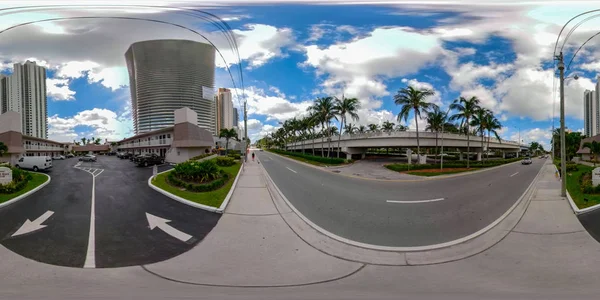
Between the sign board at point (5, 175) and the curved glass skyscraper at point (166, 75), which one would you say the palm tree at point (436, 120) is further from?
the sign board at point (5, 175)

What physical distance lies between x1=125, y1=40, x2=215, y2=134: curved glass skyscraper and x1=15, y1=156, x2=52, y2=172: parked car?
4.74 m

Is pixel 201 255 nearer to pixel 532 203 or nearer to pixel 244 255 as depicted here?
pixel 244 255

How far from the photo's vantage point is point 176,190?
9383mm

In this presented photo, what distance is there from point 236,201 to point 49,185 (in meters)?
7.88

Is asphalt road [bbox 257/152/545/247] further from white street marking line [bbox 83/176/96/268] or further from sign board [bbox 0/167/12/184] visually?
sign board [bbox 0/167/12/184]

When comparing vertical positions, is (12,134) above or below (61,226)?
above

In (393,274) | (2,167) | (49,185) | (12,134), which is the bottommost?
(393,274)

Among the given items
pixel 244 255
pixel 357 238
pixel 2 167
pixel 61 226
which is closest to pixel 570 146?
pixel 357 238

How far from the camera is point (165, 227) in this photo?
5758 mm

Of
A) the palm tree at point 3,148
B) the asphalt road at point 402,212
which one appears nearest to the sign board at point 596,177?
the asphalt road at point 402,212

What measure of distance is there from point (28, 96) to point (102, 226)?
213 inches

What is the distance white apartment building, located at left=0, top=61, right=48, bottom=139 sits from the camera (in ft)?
23.7

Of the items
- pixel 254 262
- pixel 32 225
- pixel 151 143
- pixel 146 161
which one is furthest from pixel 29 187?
pixel 151 143

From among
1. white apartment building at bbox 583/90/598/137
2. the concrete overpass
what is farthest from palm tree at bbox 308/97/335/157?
white apartment building at bbox 583/90/598/137
